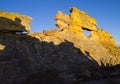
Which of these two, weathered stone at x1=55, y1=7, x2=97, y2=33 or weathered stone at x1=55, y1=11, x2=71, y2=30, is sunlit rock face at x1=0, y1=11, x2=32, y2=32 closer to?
weathered stone at x1=55, y1=11, x2=71, y2=30

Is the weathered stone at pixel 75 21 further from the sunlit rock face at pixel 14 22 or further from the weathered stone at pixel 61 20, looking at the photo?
the sunlit rock face at pixel 14 22

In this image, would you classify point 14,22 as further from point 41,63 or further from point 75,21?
point 75,21

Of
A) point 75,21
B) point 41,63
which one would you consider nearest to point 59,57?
point 41,63

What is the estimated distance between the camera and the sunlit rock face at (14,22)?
80.9 feet

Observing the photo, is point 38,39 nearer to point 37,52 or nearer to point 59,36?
point 37,52

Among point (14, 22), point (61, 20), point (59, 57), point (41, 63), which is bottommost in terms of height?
point (41, 63)

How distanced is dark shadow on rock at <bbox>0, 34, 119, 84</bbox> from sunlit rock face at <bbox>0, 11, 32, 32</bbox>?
2.41 metres

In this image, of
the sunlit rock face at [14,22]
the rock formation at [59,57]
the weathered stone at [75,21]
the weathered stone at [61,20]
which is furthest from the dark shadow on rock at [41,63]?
the weathered stone at [75,21]

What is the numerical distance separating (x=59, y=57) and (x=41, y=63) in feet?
10.0

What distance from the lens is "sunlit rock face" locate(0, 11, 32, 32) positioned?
24656 millimetres

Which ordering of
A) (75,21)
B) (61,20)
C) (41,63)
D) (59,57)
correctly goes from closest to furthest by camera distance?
(41,63), (59,57), (61,20), (75,21)

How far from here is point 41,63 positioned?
63.8 ft

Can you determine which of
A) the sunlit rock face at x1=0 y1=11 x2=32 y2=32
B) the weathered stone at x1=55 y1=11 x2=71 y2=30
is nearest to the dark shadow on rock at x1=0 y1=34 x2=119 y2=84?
the sunlit rock face at x1=0 y1=11 x2=32 y2=32

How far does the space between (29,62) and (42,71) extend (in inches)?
65.4
